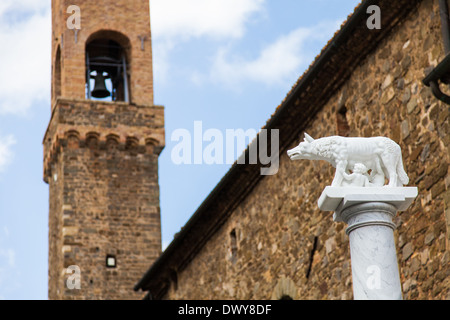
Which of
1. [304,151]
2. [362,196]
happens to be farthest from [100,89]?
[362,196]

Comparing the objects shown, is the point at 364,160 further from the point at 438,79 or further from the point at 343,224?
the point at 343,224

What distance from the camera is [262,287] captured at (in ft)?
59.0

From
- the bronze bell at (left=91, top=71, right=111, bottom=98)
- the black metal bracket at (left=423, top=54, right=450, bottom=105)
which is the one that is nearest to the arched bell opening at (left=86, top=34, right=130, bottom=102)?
the bronze bell at (left=91, top=71, right=111, bottom=98)

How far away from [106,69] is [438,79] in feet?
67.1

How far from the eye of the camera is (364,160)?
27.1 ft

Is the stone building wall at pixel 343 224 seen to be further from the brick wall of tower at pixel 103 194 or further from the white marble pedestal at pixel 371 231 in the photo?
the brick wall of tower at pixel 103 194

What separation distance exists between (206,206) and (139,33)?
467 inches

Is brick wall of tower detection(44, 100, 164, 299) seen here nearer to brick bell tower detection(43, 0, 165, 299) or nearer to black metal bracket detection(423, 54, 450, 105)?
brick bell tower detection(43, 0, 165, 299)

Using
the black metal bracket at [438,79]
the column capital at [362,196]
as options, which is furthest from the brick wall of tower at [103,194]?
the column capital at [362,196]

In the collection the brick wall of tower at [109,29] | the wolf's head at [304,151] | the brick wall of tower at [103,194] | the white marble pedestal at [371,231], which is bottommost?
the white marble pedestal at [371,231]

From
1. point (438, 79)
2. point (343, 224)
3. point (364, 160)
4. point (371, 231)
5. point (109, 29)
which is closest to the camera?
point (371, 231)

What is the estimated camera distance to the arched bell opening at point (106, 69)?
30312mm
